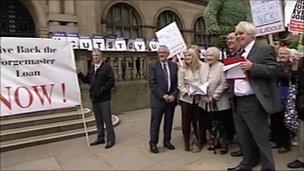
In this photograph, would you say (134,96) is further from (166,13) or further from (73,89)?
(166,13)

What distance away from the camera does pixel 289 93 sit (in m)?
5.80

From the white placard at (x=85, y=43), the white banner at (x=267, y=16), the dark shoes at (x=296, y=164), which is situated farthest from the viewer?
the white placard at (x=85, y=43)

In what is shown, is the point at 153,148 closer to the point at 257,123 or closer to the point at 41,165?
the point at 41,165

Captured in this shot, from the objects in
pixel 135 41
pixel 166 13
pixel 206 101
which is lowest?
pixel 206 101

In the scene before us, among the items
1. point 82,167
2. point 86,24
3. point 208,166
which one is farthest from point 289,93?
point 86,24

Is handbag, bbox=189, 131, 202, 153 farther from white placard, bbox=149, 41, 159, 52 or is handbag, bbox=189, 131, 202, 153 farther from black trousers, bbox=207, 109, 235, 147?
white placard, bbox=149, 41, 159, 52

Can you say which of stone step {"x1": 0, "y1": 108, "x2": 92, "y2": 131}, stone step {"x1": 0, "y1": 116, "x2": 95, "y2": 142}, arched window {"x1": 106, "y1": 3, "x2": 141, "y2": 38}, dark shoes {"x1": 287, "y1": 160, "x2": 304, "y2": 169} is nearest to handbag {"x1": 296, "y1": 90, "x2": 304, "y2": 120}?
dark shoes {"x1": 287, "y1": 160, "x2": 304, "y2": 169}

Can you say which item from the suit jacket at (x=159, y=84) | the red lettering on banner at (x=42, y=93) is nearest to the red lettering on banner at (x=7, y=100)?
the red lettering on banner at (x=42, y=93)

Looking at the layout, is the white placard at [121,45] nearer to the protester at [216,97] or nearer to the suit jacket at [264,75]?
the protester at [216,97]

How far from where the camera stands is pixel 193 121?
6742 mm

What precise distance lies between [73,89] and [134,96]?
5.73 m

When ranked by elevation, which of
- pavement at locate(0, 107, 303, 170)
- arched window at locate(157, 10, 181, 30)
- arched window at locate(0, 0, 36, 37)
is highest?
arched window at locate(157, 10, 181, 30)

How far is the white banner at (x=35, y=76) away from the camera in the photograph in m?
6.89

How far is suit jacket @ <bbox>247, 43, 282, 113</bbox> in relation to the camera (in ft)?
15.0
